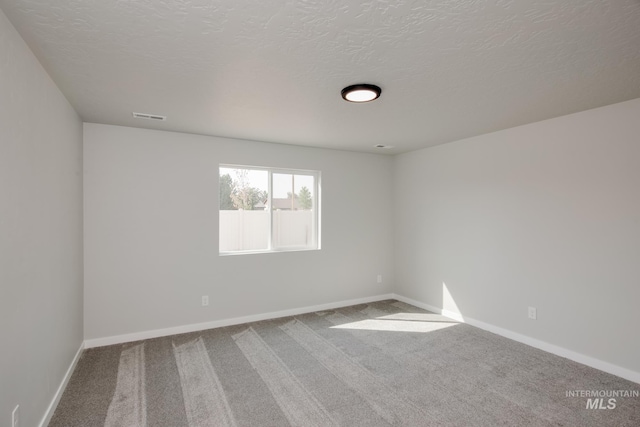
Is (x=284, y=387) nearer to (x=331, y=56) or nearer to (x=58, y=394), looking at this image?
(x=58, y=394)

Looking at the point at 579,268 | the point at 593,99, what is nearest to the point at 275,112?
the point at 593,99

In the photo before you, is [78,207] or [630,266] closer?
[630,266]

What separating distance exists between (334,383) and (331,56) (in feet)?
8.21

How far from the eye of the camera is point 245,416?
90.0 inches

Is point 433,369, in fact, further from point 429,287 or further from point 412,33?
point 412,33

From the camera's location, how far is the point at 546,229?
11.1 ft

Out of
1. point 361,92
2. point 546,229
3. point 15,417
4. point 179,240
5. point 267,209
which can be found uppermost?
point 361,92

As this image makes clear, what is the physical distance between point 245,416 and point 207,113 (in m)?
2.59

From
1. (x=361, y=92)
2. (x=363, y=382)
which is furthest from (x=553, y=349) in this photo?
(x=361, y=92)

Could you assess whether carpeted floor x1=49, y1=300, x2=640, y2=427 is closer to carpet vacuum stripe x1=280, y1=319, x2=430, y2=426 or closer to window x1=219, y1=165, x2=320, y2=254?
carpet vacuum stripe x1=280, y1=319, x2=430, y2=426

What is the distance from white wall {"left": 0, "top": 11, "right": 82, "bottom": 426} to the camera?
1630 mm

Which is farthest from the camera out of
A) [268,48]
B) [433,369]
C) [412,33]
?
[433,369]

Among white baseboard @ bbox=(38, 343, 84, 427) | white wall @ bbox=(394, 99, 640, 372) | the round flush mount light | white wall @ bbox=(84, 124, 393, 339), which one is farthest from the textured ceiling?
white baseboard @ bbox=(38, 343, 84, 427)

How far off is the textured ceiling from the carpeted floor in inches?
93.7
